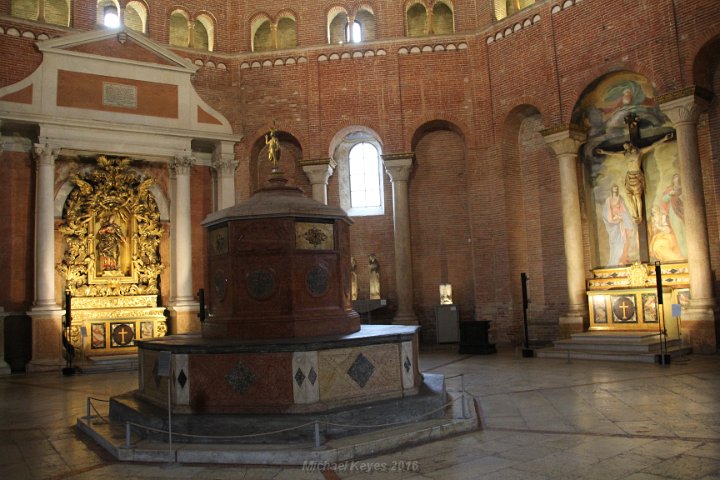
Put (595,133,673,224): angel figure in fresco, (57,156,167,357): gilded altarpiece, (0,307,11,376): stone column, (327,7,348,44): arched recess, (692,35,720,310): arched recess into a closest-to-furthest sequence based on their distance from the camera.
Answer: (692,35,720,310): arched recess < (0,307,11,376): stone column < (595,133,673,224): angel figure in fresco < (57,156,167,357): gilded altarpiece < (327,7,348,44): arched recess

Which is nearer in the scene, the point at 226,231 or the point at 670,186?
the point at 226,231

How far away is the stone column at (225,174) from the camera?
18.4m

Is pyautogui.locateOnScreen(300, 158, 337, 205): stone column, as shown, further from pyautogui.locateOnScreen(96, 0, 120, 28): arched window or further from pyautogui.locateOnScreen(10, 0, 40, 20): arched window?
pyautogui.locateOnScreen(10, 0, 40, 20): arched window

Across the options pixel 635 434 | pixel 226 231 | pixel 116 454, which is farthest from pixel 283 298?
pixel 635 434

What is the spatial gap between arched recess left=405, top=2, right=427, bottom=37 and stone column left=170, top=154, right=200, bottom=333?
828cm

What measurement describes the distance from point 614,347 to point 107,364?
12204mm

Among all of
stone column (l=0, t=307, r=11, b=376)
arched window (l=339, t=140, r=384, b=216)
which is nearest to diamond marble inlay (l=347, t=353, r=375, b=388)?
stone column (l=0, t=307, r=11, b=376)

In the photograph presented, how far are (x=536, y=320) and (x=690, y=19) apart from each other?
861 centimetres

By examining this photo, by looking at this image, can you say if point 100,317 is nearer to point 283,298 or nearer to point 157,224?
point 157,224

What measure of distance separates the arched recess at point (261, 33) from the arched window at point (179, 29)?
2.07 m

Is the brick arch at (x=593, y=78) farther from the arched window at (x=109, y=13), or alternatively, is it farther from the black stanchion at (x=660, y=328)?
the arched window at (x=109, y=13)

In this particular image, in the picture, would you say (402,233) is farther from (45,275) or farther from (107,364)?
(45,275)

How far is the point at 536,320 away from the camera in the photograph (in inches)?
699

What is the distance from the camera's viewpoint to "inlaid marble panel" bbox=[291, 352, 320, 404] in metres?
6.96
